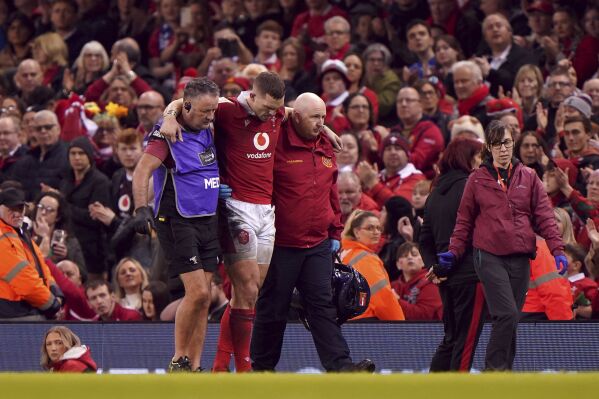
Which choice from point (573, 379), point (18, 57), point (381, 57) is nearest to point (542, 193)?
point (573, 379)

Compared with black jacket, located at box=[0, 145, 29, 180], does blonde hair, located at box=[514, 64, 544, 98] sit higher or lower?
higher

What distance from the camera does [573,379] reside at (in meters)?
6.86

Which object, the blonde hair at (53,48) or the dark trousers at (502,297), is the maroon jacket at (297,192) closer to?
the dark trousers at (502,297)

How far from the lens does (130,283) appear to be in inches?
575

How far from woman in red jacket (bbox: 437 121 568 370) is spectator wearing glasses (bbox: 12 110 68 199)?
6964 millimetres

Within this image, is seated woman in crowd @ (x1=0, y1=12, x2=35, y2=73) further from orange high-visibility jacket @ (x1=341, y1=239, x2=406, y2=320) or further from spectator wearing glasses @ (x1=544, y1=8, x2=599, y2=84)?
orange high-visibility jacket @ (x1=341, y1=239, x2=406, y2=320)

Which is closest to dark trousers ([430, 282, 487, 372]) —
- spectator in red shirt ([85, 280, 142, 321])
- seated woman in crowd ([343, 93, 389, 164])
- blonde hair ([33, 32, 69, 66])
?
spectator in red shirt ([85, 280, 142, 321])

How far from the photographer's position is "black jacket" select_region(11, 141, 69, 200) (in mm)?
17125

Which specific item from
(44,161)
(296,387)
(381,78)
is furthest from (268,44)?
(296,387)

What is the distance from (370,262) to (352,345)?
0.75 metres

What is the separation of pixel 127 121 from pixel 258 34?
199 cm

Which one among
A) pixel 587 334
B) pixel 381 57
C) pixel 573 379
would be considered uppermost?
pixel 381 57

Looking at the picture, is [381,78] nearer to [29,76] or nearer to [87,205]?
[87,205]

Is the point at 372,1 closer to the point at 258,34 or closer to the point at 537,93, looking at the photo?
the point at 258,34
